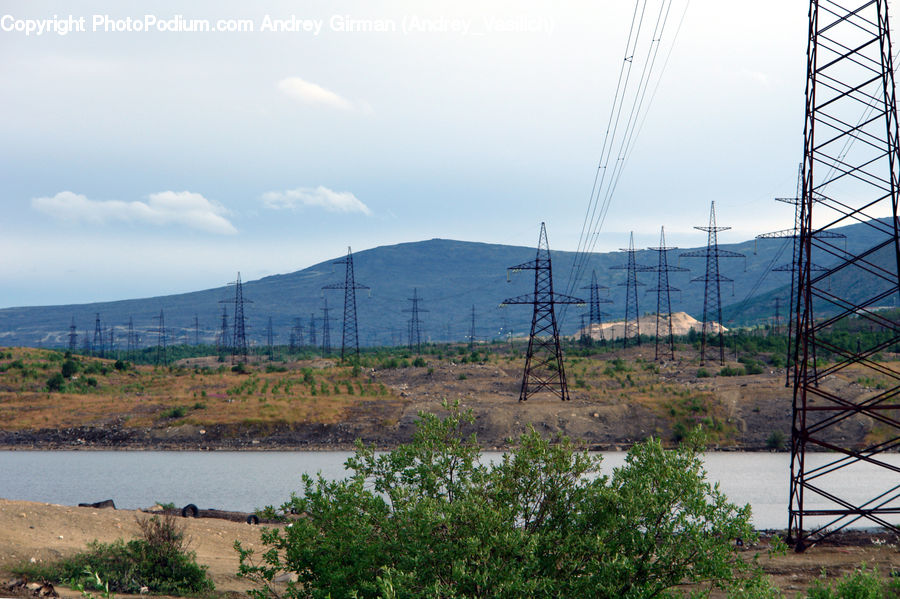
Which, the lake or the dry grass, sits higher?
the dry grass

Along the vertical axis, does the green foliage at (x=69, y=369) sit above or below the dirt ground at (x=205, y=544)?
above

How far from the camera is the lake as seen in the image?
38.7 m

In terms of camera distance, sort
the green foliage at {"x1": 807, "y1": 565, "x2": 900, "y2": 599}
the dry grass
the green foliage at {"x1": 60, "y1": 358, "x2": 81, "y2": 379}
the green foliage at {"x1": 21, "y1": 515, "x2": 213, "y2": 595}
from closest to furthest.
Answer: the green foliage at {"x1": 807, "y1": 565, "x2": 900, "y2": 599} < the green foliage at {"x1": 21, "y1": 515, "x2": 213, "y2": 595} < the dry grass < the green foliage at {"x1": 60, "y1": 358, "x2": 81, "y2": 379}

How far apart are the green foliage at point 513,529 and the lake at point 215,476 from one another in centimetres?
2097

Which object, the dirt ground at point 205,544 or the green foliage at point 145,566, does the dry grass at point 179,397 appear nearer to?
the dirt ground at point 205,544

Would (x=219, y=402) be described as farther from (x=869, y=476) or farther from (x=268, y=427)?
(x=869, y=476)

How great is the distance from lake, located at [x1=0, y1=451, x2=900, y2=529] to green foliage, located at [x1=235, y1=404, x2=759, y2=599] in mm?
20970

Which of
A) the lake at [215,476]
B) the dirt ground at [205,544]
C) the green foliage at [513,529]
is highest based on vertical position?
the green foliage at [513,529]

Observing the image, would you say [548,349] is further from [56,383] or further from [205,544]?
[205,544]

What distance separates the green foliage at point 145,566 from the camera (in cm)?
1992

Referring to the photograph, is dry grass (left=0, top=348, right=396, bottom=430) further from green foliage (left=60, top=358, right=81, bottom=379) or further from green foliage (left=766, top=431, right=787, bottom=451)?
green foliage (left=766, top=431, right=787, bottom=451)

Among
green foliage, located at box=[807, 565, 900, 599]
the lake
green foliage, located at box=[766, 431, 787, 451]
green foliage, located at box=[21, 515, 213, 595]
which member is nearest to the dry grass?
the lake

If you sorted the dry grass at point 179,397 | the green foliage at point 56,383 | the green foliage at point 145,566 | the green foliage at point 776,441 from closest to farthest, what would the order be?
1. the green foliage at point 145,566
2. the green foliage at point 776,441
3. the dry grass at point 179,397
4. the green foliage at point 56,383

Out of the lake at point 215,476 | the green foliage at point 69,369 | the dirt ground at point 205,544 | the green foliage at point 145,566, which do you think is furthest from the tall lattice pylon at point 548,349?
the green foliage at point 69,369
